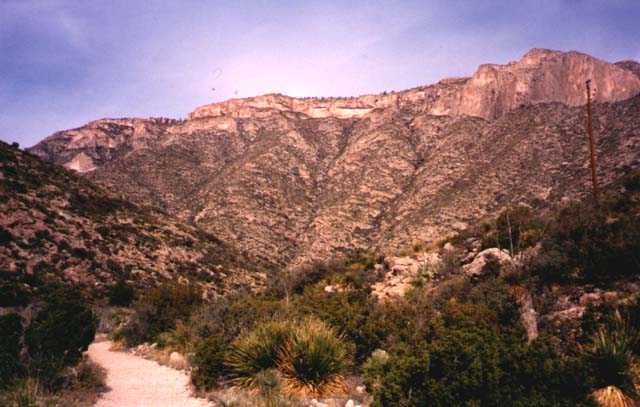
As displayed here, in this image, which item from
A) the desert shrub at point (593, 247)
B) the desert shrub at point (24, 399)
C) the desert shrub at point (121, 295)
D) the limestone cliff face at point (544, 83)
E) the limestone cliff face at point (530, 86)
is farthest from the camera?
the limestone cliff face at point (530, 86)

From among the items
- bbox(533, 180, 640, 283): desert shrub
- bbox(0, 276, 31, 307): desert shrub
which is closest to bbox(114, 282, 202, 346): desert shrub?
bbox(0, 276, 31, 307): desert shrub

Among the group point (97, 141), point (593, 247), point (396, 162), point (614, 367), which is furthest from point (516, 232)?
point (97, 141)

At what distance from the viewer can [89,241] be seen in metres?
33.4

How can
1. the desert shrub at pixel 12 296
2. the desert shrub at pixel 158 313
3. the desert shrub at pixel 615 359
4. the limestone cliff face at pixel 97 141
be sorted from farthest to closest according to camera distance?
the limestone cliff face at pixel 97 141, the desert shrub at pixel 12 296, the desert shrub at pixel 158 313, the desert shrub at pixel 615 359

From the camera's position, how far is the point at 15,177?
35.6m

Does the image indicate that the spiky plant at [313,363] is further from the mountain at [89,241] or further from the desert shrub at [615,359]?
the mountain at [89,241]

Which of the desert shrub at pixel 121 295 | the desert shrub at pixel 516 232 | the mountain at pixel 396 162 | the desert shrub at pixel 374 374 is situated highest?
the mountain at pixel 396 162

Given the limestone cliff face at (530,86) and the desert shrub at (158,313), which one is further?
the limestone cliff face at (530,86)

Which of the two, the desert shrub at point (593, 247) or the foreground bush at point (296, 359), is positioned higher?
the desert shrub at point (593, 247)

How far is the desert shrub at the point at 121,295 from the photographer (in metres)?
27.5

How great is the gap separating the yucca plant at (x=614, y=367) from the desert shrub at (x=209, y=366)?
23.3 ft

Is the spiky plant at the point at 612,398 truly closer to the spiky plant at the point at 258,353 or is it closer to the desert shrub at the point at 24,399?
the spiky plant at the point at 258,353

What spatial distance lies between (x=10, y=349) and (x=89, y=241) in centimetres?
2787

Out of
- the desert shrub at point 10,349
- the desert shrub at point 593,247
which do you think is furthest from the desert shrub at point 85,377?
the desert shrub at point 593,247
